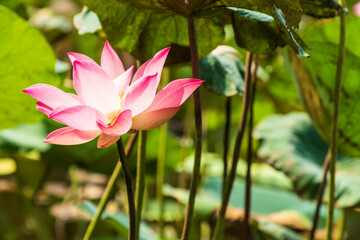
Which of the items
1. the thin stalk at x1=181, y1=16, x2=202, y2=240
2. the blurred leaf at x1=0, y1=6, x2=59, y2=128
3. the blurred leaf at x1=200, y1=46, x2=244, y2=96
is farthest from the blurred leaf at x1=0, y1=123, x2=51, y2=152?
the thin stalk at x1=181, y1=16, x2=202, y2=240

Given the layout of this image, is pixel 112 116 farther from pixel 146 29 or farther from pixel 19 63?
pixel 19 63

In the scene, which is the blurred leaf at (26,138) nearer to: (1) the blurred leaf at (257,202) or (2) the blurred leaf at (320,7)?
(1) the blurred leaf at (257,202)

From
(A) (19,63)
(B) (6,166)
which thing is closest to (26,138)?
(A) (19,63)

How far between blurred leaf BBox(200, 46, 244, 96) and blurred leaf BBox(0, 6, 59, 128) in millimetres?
262

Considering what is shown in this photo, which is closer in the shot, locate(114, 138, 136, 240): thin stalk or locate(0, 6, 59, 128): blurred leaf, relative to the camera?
locate(114, 138, 136, 240): thin stalk

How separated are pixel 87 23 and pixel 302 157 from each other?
496mm

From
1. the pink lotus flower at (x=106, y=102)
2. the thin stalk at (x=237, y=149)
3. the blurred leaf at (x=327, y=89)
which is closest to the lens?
the pink lotus flower at (x=106, y=102)

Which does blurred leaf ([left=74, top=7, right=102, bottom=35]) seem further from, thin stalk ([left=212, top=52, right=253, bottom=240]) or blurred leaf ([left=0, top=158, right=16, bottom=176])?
blurred leaf ([left=0, top=158, right=16, bottom=176])

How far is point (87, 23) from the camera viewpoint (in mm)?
598

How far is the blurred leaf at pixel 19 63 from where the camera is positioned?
67cm

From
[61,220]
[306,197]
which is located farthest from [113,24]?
[61,220]

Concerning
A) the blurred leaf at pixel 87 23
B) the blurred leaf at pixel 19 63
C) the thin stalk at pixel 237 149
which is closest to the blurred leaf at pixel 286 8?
the thin stalk at pixel 237 149

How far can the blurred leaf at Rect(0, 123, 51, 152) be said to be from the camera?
38.7 inches

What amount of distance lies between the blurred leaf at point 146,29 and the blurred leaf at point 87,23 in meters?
0.07
